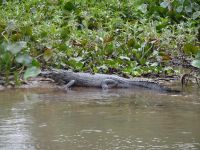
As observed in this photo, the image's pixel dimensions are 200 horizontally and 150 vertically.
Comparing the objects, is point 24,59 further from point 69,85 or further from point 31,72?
point 69,85

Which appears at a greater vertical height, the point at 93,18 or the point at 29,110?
the point at 93,18

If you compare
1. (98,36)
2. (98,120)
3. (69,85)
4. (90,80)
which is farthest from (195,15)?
(98,120)

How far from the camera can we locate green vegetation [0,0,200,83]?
818 centimetres

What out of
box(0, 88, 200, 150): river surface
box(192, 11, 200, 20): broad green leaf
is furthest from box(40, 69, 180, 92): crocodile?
box(192, 11, 200, 20): broad green leaf

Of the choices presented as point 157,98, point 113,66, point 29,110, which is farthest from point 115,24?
point 29,110

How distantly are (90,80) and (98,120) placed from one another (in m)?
2.76

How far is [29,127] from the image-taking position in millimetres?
5031

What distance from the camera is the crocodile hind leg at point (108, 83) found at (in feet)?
25.9

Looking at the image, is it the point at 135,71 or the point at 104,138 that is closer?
the point at 104,138

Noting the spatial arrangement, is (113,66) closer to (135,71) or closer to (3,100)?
(135,71)

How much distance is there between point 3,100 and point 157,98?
1.76 meters

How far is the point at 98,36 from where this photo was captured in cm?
955

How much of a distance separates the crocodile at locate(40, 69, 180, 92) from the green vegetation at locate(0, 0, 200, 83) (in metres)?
0.28

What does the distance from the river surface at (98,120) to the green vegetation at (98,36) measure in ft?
2.17
